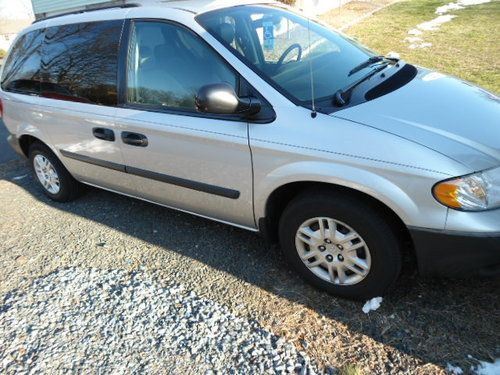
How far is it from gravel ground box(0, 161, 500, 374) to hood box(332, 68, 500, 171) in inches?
35.1

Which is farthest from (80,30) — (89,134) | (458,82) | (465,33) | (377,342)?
(465,33)

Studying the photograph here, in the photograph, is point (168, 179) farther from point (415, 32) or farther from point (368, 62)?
point (415, 32)

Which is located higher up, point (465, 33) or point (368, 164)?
point (368, 164)

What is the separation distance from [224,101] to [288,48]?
861 millimetres

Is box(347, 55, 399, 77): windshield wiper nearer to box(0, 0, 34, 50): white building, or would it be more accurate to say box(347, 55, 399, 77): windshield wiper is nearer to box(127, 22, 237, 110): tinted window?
box(127, 22, 237, 110): tinted window

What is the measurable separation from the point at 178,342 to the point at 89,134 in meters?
1.81

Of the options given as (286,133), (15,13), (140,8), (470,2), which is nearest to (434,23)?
(470,2)

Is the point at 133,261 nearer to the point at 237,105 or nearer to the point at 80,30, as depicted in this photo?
the point at 237,105

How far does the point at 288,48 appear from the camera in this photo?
308 cm

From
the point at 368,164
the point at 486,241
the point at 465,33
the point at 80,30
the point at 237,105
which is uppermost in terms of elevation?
the point at 80,30

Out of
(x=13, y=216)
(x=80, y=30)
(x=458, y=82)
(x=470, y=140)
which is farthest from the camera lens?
(x=13, y=216)

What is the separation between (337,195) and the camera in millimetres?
2424

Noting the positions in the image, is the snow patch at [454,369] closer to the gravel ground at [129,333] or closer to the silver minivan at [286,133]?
the silver minivan at [286,133]

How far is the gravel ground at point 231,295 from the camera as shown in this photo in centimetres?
231
